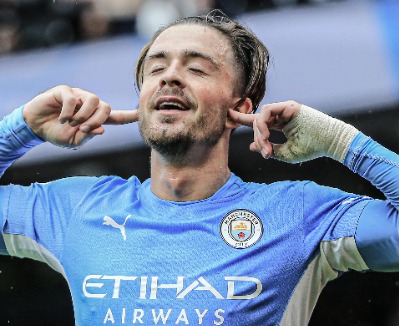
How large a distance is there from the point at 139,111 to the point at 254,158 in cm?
243

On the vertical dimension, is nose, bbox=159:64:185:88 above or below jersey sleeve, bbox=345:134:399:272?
above

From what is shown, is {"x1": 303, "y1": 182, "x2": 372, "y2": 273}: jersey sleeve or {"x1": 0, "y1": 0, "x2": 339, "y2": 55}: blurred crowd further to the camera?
{"x1": 0, "y1": 0, "x2": 339, "y2": 55}: blurred crowd

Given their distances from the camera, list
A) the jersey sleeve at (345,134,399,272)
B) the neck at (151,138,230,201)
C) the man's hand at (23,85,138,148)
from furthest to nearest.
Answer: the neck at (151,138,230,201), the man's hand at (23,85,138,148), the jersey sleeve at (345,134,399,272)

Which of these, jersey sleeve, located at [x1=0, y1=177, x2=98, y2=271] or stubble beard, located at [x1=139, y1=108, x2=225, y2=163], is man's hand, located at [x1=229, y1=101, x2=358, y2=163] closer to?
stubble beard, located at [x1=139, y1=108, x2=225, y2=163]

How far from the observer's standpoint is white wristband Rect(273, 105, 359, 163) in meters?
2.93

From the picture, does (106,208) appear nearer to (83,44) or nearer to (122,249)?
(122,249)

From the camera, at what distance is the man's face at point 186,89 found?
10.1 ft

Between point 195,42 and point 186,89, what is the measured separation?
238 millimetres

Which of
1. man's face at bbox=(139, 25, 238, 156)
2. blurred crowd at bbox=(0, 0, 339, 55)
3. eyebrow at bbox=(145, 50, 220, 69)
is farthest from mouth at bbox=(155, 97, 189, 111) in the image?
blurred crowd at bbox=(0, 0, 339, 55)

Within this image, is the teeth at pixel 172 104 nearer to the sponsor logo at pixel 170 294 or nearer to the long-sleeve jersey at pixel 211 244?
the long-sleeve jersey at pixel 211 244

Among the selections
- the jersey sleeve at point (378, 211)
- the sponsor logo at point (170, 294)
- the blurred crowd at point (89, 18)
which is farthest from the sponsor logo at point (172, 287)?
the blurred crowd at point (89, 18)

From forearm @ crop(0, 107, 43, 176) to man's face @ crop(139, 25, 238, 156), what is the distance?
0.41m

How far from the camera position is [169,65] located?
127 inches

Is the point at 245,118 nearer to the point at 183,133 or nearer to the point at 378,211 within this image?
the point at 183,133
